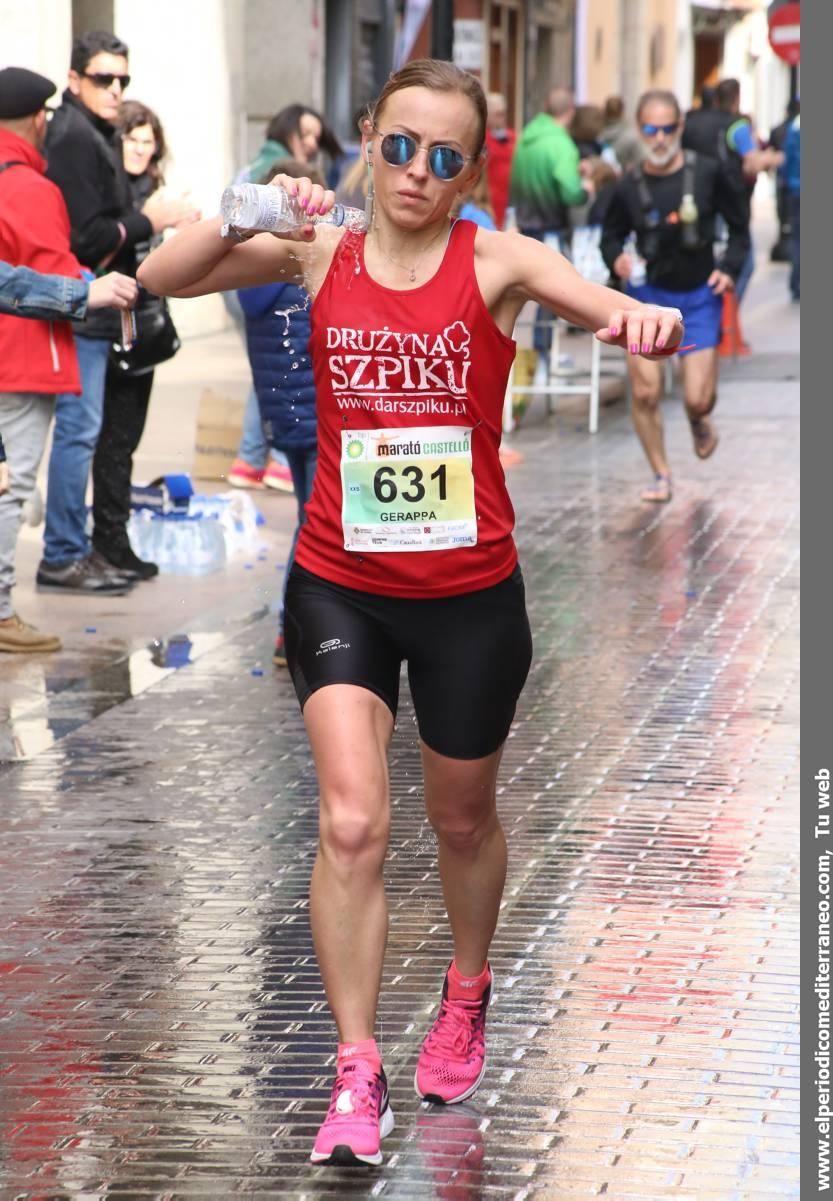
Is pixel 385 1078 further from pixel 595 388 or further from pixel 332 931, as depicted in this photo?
pixel 595 388

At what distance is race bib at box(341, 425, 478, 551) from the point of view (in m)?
4.08

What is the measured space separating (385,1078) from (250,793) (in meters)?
2.59

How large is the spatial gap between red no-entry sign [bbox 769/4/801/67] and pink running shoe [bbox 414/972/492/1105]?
29.2 metres

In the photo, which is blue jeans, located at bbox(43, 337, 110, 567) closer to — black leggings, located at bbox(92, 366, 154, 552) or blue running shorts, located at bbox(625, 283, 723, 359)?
black leggings, located at bbox(92, 366, 154, 552)

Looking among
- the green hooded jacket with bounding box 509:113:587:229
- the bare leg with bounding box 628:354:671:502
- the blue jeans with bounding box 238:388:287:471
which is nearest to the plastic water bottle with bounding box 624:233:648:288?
the bare leg with bounding box 628:354:671:502

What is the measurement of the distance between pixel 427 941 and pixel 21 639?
11.6 feet

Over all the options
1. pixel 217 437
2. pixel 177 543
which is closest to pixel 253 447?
pixel 217 437

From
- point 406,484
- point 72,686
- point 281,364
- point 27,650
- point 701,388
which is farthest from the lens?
point 701,388

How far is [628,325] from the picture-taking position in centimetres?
395

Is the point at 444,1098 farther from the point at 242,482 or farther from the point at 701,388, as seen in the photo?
the point at 701,388

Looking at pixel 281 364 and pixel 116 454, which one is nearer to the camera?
pixel 281 364

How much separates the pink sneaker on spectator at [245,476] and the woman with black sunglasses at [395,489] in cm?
814

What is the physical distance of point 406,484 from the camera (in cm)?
407

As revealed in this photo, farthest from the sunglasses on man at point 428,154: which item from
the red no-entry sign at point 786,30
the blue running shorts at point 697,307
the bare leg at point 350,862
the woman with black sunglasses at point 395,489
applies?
the red no-entry sign at point 786,30
